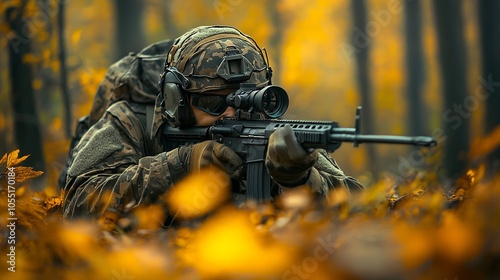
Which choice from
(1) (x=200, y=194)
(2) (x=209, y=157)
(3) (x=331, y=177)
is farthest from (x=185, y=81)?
(1) (x=200, y=194)

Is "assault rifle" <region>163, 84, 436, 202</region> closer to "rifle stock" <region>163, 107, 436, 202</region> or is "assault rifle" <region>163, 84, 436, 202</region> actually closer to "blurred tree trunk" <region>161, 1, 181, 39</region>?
"rifle stock" <region>163, 107, 436, 202</region>

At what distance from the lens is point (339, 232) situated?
185 cm

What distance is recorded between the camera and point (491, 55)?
1109 centimetres

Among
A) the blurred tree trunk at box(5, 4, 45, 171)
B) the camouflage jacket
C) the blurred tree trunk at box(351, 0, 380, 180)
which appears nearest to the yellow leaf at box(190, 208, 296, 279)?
the camouflage jacket

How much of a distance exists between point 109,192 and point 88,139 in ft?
2.01

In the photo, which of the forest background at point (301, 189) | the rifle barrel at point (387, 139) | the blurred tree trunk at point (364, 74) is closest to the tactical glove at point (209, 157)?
the forest background at point (301, 189)

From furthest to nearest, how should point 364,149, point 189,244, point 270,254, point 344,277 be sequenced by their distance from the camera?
point 364,149 → point 189,244 → point 270,254 → point 344,277

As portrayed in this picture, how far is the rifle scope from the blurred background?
339 centimetres

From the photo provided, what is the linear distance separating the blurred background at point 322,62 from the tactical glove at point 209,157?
333 centimetres

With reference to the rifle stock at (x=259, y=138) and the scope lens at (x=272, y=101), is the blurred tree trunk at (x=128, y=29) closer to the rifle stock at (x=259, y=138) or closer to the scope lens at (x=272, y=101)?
the rifle stock at (x=259, y=138)

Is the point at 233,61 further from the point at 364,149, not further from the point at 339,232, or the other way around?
the point at 364,149

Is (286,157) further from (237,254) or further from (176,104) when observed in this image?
(237,254)

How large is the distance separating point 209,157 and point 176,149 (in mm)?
263

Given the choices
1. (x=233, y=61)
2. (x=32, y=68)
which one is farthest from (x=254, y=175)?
(x=32, y=68)
